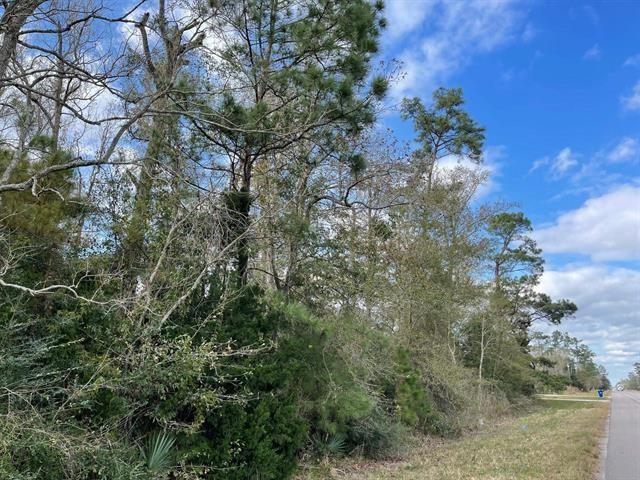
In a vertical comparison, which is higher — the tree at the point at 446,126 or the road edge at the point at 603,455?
the tree at the point at 446,126

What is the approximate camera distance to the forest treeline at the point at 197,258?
16.9 ft

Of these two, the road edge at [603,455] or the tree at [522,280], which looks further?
the tree at [522,280]

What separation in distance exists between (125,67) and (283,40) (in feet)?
8.64

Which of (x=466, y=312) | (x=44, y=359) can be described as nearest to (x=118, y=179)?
(x=44, y=359)

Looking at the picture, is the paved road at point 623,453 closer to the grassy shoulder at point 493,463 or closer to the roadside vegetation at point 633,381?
the grassy shoulder at point 493,463

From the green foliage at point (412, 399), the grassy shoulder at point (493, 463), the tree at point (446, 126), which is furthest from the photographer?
the tree at point (446, 126)

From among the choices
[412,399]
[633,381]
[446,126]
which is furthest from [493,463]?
[633,381]

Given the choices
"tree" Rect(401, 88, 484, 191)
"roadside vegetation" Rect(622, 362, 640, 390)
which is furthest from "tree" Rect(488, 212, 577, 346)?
"roadside vegetation" Rect(622, 362, 640, 390)

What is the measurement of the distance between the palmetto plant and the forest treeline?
3 centimetres

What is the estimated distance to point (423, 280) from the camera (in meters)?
15.0

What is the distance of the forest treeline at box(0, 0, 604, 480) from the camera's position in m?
5.14

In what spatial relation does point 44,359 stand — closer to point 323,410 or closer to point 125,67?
point 125,67

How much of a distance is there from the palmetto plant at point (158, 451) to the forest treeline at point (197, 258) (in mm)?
25

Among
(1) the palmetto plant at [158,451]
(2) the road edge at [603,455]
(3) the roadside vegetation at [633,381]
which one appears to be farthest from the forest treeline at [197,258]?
(3) the roadside vegetation at [633,381]
